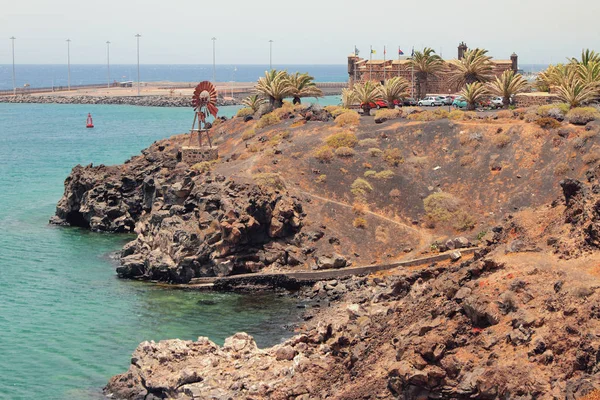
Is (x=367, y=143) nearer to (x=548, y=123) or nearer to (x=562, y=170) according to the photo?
(x=548, y=123)

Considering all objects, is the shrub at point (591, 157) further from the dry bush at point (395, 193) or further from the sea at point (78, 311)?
the sea at point (78, 311)

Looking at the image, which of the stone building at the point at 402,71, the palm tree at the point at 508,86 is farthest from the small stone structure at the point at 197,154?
the stone building at the point at 402,71

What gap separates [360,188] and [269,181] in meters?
6.93

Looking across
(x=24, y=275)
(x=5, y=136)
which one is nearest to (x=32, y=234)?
(x=24, y=275)

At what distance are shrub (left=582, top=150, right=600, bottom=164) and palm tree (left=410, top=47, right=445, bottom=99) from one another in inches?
1341

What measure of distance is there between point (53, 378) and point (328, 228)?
25.4 metres

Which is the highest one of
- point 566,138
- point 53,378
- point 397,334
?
point 566,138

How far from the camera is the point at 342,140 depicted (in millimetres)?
74625

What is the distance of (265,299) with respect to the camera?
5716 cm

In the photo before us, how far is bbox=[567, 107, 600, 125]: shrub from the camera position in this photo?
71.2m

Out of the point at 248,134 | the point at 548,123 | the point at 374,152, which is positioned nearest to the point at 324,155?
the point at 374,152

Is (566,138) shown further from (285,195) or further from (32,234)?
(32,234)

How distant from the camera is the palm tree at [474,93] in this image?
8375 centimetres

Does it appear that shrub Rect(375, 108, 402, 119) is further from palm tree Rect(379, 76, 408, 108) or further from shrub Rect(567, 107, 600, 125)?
shrub Rect(567, 107, 600, 125)
